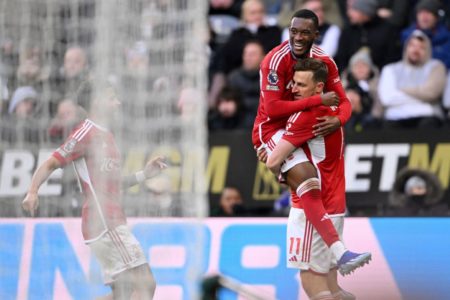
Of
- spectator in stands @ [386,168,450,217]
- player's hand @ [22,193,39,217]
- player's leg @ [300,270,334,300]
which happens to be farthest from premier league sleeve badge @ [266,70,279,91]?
spectator in stands @ [386,168,450,217]

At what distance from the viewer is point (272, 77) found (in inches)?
359

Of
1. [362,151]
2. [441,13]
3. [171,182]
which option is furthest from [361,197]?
[171,182]

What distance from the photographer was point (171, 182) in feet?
32.4

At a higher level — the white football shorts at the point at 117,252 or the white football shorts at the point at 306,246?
the white football shorts at the point at 306,246

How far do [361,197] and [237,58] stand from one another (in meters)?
2.21

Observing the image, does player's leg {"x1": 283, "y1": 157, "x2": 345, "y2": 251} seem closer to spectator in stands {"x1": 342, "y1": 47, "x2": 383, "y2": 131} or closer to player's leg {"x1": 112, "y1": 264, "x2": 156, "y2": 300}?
player's leg {"x1": 112, "y1": 264, "x2": 156, "y2": 300}

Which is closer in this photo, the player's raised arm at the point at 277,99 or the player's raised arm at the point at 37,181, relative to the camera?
the player's raised arm at the point at 277,99

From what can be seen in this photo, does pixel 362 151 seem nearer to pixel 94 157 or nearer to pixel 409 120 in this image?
pixel 409 120

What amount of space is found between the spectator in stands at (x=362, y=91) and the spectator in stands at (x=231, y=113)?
105cm

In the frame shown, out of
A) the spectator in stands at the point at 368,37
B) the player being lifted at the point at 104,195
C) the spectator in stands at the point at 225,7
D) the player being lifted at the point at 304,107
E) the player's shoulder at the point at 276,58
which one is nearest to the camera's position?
the player being lifted at the point at 304,107

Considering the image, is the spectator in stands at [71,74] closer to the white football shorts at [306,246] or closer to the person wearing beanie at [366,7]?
the white football shorts at [306,246]

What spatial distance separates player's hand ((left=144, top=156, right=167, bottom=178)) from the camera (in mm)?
9492

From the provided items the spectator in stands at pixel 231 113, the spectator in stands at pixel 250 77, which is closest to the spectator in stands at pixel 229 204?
the spectator in stands at pixel 231 113

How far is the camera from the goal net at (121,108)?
9.27m
